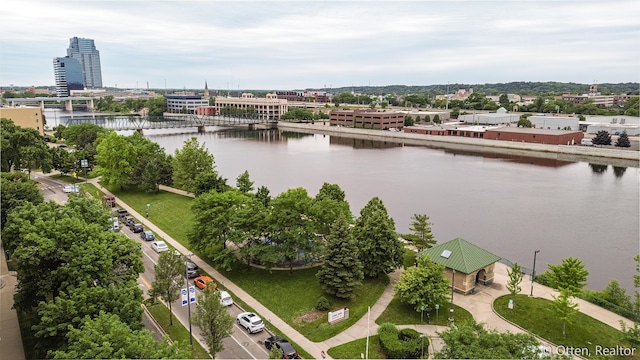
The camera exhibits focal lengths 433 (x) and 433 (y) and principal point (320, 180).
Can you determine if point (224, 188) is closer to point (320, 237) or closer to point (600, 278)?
point (320, 237)

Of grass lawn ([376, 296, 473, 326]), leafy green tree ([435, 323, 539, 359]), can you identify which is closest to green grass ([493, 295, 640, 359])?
grass lawn ([376, 296, 473, 326])

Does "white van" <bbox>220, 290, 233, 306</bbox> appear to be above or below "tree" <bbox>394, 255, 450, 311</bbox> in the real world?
below

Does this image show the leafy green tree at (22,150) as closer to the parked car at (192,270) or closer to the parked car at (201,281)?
the parked car at (192,270)

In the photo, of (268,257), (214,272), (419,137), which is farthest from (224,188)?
(419,137)

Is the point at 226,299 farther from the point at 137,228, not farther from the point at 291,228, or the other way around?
the point at 137,228

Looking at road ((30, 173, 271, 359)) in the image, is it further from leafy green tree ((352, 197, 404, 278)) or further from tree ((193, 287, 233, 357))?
leafy green tree ((352, 197, 404, 278))

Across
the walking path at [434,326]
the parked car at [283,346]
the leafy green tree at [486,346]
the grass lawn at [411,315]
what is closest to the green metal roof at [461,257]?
A: the walking path at [434,326]
